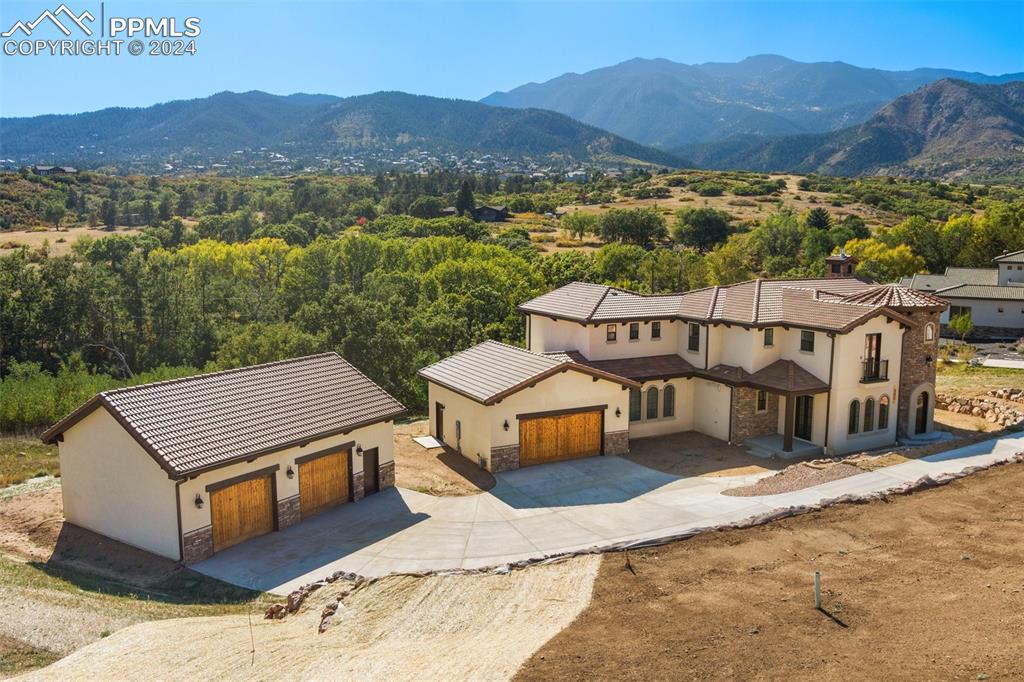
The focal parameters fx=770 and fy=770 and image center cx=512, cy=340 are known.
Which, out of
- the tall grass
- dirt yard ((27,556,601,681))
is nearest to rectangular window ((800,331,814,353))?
dirt yard ((27,556,601,681))

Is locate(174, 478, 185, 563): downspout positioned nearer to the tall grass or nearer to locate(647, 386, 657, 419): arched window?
the tall grass

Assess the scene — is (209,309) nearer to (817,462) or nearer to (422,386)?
(422,386)

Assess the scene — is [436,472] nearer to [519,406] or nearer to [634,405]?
[519,406]

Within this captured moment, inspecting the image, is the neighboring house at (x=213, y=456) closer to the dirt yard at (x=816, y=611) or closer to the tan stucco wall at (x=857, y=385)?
the dirt yard at (x=816, y=611)

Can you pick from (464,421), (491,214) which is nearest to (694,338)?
(464,421)

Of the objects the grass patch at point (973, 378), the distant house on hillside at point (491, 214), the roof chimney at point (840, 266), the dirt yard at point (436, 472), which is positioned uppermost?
the distant house on hillside at point (491, 214)

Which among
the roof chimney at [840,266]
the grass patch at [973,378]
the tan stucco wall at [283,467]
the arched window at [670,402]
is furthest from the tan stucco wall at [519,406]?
the grass patch at [973,378]
